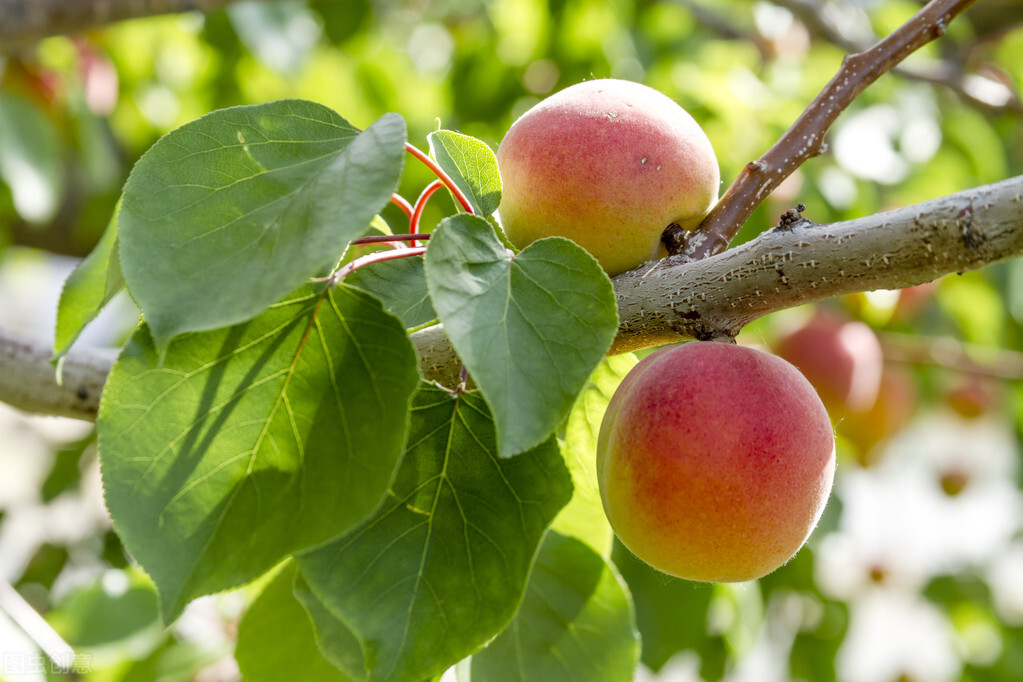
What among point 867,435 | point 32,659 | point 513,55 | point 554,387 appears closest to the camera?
point 554,387

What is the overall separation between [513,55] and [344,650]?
48.4 inches

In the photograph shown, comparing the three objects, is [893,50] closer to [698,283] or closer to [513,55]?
[698,283]

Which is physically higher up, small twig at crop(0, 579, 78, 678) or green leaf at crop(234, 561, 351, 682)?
green leaf at crop(234, 561, 351, 682)

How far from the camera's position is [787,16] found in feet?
5.82

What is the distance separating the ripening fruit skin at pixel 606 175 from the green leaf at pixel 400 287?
0.21 feet

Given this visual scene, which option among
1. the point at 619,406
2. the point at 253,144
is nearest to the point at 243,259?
the point at 253,144

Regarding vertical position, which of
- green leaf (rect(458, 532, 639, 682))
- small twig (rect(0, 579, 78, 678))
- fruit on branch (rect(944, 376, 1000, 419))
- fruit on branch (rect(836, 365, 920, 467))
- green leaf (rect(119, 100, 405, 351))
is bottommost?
fruit on branch (rect(944, 376, 1000, 419))

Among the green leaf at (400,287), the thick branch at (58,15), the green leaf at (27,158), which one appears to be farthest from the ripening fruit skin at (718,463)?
the green leaf at (27,158)

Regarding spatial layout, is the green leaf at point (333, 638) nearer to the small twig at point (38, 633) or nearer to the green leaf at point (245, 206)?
the green leaf at point (245, 206)

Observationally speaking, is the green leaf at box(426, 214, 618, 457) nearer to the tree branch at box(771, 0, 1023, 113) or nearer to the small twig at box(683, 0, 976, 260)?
the small twig at box(683, 0, 976, 260)

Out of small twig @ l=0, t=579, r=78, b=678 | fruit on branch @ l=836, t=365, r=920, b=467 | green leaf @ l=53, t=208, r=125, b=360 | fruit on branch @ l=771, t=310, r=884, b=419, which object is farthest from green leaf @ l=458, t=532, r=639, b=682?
fruit on branch @ l=836, t=365, r=920, b=467

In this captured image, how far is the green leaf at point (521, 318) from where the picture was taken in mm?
339

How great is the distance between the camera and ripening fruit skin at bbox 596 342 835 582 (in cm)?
43

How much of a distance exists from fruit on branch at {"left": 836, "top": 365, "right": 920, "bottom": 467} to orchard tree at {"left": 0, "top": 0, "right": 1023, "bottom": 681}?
92 cm
